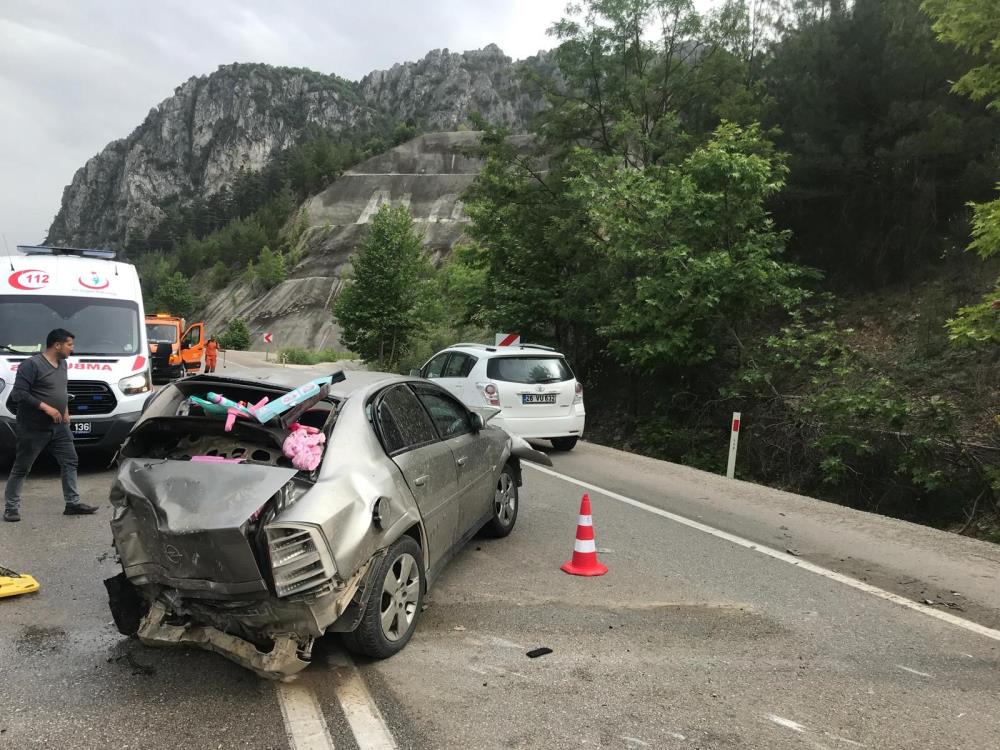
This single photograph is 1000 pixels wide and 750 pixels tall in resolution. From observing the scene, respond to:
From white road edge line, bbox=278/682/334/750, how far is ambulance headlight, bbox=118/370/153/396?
20.1ft

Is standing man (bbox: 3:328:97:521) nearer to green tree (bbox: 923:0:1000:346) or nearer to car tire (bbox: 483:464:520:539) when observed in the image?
car tire (bbox: 483:464:520:539)

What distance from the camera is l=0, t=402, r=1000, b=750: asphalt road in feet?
10.0

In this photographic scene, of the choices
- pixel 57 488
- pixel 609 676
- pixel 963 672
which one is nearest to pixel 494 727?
pixel 609 676

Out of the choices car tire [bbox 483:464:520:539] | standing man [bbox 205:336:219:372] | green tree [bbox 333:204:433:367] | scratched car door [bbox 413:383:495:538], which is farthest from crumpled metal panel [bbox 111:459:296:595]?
green tree [bbox 333:204:433:367]

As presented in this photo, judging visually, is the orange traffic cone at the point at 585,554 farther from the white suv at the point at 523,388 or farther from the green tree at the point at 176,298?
the green tree at the point at 176,298

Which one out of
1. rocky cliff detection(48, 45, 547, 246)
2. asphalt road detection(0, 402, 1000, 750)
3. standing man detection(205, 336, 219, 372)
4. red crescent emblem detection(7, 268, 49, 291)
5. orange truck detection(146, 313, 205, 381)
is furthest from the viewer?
rocky cliff detection(48, 45, 547, 246)

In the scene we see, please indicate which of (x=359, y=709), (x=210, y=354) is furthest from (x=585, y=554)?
(x=210, y=354)

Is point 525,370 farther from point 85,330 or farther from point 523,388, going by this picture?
point 85,330

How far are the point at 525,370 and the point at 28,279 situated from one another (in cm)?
678

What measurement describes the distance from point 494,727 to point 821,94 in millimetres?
18827

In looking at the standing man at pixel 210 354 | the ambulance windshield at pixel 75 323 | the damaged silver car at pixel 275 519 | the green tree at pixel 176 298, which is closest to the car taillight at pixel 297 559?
the damaged silver car at pixel 275 519

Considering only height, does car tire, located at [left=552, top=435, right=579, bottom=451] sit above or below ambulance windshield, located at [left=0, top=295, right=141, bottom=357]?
below

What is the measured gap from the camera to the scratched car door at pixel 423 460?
4102 millimetres

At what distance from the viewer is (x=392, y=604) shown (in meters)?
3.77
